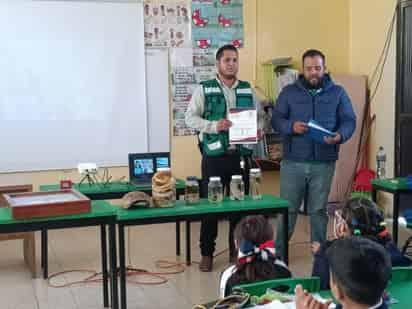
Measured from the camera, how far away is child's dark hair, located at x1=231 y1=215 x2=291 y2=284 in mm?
2363

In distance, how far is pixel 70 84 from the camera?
578 cm

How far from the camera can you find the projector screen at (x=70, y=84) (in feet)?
18.4

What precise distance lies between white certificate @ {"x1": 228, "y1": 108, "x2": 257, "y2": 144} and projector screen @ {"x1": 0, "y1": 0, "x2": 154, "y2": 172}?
213cm

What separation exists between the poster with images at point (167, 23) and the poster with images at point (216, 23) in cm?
10

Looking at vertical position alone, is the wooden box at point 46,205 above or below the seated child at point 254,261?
above

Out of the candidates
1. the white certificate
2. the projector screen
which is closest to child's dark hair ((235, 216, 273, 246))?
the white certificate

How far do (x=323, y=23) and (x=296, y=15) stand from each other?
35 centimetres

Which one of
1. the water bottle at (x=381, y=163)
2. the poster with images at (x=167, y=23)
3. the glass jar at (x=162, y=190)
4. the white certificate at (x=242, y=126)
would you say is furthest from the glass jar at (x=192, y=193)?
the poster with images at (x=167, y=23)

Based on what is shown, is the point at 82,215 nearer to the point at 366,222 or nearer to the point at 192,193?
the point at 192,193

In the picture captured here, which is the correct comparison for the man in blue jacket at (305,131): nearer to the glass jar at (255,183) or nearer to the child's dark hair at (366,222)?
the glass jar at (255,183)

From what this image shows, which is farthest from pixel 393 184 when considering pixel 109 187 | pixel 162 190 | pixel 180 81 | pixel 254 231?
pixel 180 81

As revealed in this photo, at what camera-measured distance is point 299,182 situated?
14.1 feet

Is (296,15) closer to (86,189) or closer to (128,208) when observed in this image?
(86,189)

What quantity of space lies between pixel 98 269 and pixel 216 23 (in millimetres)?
2938
